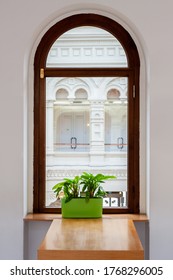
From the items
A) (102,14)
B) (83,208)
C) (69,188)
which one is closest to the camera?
(83,208)

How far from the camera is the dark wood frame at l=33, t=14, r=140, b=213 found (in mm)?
3453

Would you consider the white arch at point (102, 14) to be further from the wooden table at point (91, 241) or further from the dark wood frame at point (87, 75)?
the wooden table at point (91, 241)

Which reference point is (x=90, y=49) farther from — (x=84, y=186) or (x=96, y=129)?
(x=84, y=186)

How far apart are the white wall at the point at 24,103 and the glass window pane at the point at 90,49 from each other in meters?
0.22

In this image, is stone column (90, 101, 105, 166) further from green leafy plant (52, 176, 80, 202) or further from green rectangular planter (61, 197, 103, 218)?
green rectangular planter (61, 197, 103, 218)

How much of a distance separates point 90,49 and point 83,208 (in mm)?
1262

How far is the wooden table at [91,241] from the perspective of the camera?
2273mm

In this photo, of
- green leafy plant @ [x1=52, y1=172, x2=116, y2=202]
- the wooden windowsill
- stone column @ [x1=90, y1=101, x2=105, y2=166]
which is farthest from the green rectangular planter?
stone column @ [x1=90, y1=101, x2=105, y2=166]

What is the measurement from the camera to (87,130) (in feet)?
11.5

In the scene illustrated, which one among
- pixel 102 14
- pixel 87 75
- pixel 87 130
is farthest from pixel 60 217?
pixel 102 14
